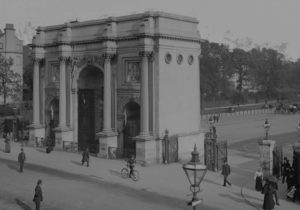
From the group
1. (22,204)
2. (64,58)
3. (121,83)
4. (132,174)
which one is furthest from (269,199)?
(64,58)

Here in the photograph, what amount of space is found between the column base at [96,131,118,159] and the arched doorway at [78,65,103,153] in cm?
380

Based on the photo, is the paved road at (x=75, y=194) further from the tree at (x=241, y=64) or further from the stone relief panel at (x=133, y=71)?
the tree at (x=241, y=64)

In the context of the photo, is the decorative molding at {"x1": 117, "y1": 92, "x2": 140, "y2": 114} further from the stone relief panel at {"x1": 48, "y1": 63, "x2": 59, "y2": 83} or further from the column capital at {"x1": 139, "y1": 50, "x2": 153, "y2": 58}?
the stone relief panel at {"x1": 48, "y1": 63, "x2": 59, "y2": 83}

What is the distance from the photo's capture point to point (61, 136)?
39594 mm

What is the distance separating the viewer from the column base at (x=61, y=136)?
1559 inches

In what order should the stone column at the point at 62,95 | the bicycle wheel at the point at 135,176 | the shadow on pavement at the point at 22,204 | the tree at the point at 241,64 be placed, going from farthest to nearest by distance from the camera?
the tree at the point at 241,64 < the stone column at the point at 62,95 < the bicycle wheel at the point at 135,176 < the shadow on pavement at the point at 22,204

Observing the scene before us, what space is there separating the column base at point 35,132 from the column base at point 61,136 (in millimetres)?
3205

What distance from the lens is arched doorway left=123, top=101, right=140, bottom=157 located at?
36375 millimetres

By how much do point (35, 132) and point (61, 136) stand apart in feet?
12.8

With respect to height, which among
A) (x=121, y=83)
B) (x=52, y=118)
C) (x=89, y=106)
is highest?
(x=121, y=83)

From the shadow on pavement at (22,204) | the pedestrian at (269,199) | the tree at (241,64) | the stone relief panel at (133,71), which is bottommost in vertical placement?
the shadow on pavement at (22,204)

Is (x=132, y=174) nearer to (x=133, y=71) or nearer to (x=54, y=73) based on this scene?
(x=133, y=71)

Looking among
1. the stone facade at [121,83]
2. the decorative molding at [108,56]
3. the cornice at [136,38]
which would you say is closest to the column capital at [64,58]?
the stone facade at [121,83]

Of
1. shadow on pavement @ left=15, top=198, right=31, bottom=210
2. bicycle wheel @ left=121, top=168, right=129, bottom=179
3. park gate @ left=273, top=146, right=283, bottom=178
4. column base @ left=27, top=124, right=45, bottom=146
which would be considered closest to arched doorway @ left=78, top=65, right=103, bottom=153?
column base @ left=27, top=124, right=45, bottom=146
